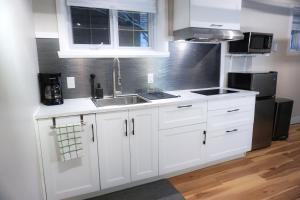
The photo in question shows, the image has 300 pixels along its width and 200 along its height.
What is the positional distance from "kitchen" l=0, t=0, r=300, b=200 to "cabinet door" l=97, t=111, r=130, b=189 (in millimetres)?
10

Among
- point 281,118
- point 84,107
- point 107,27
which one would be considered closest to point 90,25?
point 107,27

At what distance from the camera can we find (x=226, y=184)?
7.63 ft

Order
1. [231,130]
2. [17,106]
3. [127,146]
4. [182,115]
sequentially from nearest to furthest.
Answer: [17,106], [127,146], [182,115], [231,130]

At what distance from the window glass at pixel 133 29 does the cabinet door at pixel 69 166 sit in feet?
A: 4.08

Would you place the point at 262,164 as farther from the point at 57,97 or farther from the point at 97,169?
the point at 57,97

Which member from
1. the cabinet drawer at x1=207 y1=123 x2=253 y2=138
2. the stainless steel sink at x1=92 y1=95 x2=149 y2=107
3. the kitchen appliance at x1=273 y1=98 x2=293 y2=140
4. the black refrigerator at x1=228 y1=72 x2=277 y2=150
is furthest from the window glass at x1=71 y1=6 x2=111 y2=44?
the kitchen appliance at x1=273 y1=98 x2=293 y2=140

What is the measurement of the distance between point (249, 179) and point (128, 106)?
1.67m

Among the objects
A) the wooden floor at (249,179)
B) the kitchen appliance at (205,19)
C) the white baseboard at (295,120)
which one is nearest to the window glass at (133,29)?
the kitchen appliance at (205,19)

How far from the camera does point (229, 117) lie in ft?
8.61

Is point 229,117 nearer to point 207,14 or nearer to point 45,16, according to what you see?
point 207,14

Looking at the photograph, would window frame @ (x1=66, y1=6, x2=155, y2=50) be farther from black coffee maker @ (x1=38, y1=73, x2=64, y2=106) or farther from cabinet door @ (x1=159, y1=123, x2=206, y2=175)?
cabinet door @ (x1=159, y1=123, x2=206, y2=175)

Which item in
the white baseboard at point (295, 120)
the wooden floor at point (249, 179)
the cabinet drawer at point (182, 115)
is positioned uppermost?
the cabinet drawer at point (182, 115)

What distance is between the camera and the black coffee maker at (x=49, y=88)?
205 centimetres

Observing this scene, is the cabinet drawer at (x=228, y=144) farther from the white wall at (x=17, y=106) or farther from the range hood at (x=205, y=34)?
the white wall at (x=17, y=106)
